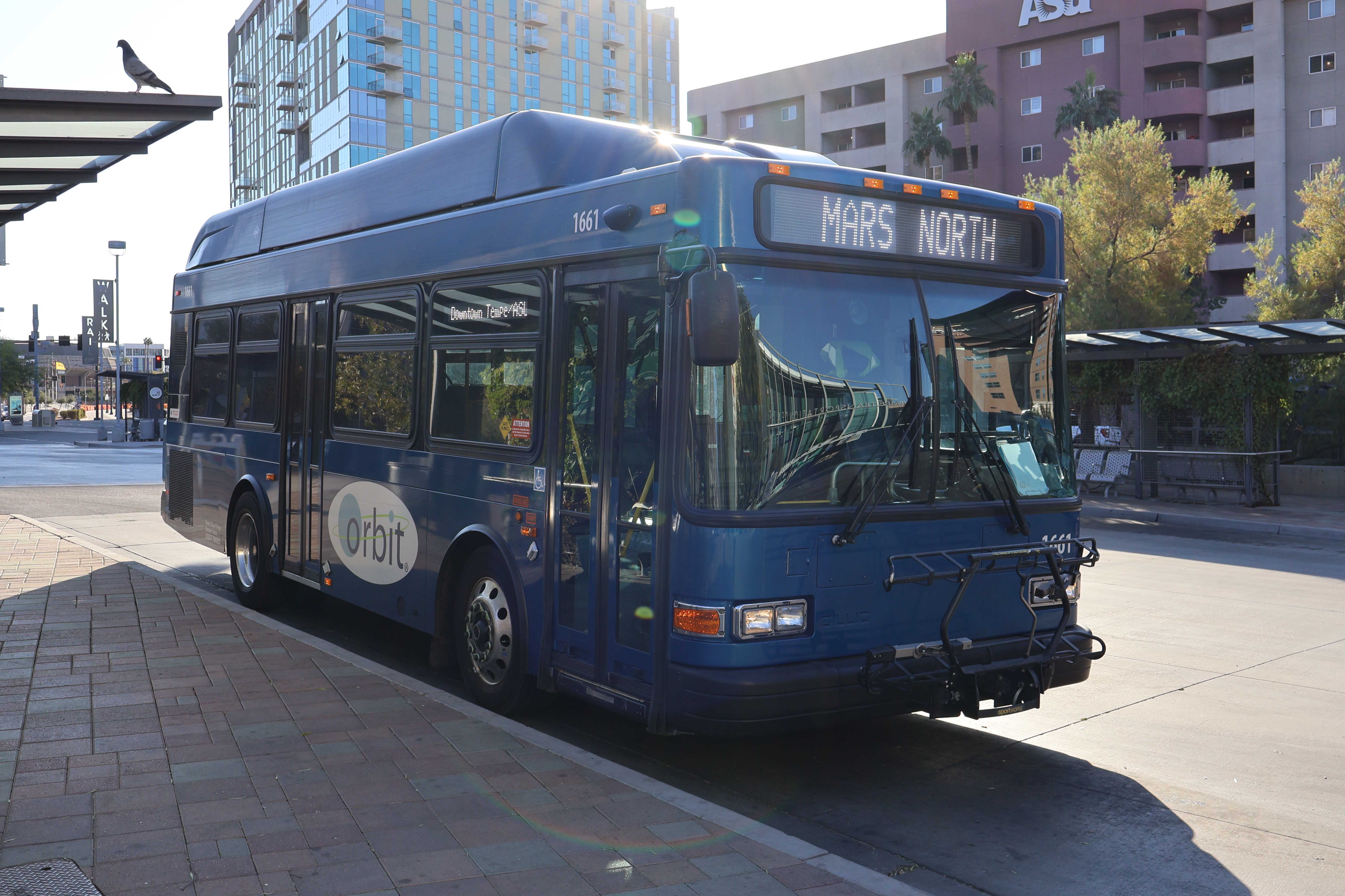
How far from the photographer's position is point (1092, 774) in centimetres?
581

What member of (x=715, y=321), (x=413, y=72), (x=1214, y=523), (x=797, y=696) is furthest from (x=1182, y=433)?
(x=413, y=72)

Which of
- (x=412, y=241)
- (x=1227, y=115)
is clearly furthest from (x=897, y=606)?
(x=1227, y=115)

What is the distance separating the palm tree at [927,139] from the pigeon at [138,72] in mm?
59945

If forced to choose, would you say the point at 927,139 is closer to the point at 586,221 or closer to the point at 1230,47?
the point at 1230,47

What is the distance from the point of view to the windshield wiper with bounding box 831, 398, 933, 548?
5.19 m

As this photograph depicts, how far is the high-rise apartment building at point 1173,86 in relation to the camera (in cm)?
5478

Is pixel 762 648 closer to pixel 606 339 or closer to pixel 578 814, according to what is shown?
pixel 578 814

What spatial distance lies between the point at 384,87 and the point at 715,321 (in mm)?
87146

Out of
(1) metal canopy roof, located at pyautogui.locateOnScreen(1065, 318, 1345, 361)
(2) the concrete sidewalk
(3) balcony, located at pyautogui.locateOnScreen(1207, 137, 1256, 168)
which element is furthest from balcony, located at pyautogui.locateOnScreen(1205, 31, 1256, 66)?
(2) the concrete sidewalk

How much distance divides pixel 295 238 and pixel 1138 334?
1717cm

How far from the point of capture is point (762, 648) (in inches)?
199

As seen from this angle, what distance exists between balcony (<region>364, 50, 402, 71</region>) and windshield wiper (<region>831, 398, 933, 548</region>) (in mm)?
87337

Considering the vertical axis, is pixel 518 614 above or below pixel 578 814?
above

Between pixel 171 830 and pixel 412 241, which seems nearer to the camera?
pixel 171 830
